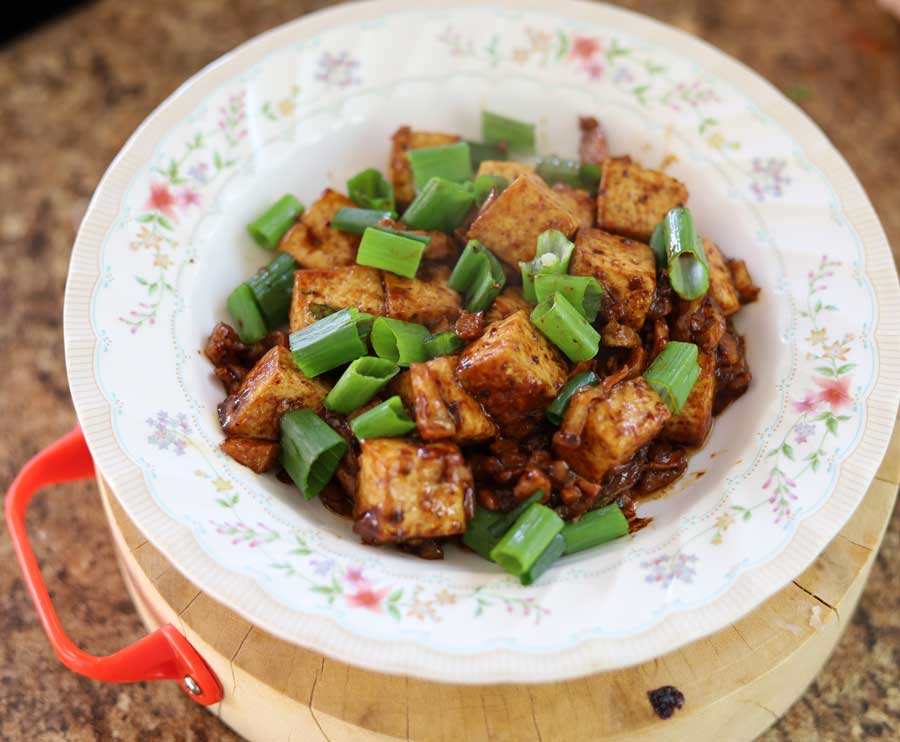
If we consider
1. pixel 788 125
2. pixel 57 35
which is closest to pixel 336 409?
pixel 788 125

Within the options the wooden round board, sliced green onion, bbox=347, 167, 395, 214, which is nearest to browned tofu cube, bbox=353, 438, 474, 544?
the wooden round board

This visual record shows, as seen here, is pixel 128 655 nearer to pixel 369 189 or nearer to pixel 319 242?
pixel 319 242

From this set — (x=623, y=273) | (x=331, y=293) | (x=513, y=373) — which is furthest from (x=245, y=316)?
(x=623, y=273)

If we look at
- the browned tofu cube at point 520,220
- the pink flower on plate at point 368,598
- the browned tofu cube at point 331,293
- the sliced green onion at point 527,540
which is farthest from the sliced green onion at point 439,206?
the pink flower on plate at point 368,598

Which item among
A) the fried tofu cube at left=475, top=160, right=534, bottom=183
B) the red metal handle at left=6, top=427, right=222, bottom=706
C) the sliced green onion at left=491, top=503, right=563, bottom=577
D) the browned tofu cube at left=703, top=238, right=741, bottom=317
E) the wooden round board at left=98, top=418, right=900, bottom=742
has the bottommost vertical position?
the red metal handle at left=6, top=427, right=222, bottom=706

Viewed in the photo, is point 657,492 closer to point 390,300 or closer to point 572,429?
point 572,429

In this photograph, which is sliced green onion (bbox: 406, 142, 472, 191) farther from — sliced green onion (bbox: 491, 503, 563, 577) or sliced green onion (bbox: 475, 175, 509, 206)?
sliced green onion (bbox: 491, 503, 563, 577)

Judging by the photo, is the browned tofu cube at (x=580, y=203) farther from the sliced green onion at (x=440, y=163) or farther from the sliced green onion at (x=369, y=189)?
the sliced green onion at (x=369, y=189)

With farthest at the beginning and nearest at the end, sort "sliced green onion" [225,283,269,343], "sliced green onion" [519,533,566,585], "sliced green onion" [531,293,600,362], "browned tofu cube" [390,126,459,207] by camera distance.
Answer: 1. "browned tofu cube" [390,126,459,207]
2. "sliced green onion" [225,283,269,343]
3. "sliced green onion" [531,293,600,362]
4. "sliced green onion" [519,533,566,585]

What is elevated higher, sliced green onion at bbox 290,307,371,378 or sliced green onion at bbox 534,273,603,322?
sliced green onion at bbox 534,273,603,322
